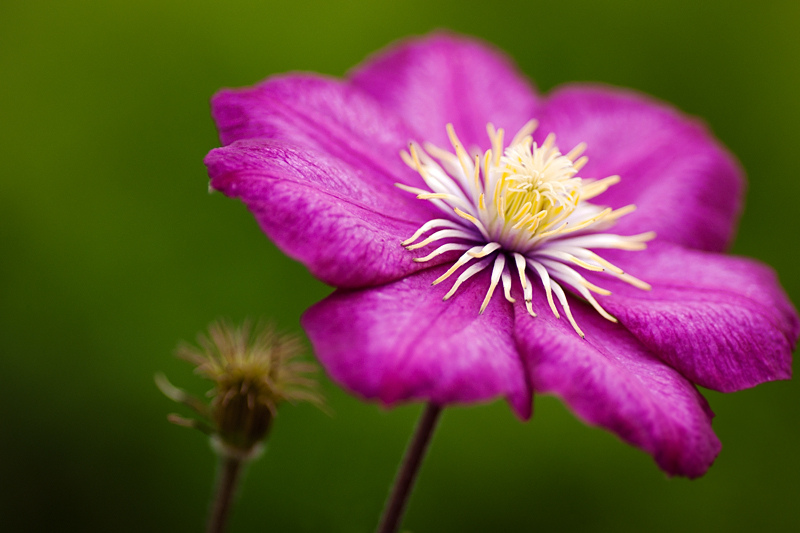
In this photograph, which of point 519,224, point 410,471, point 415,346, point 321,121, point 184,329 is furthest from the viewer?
point 184,329

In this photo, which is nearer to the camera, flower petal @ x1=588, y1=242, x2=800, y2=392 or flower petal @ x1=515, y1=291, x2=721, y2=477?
flower petal @ x1=515, y1=291, x2=721, y2=477

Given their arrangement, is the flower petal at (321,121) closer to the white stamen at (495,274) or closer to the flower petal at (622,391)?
the white stamen at (495,274)

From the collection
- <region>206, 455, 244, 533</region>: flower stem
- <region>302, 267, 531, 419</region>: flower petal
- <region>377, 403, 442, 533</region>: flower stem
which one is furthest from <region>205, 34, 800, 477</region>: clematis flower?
<region>206, 455, 244, 533</region>: flower stem

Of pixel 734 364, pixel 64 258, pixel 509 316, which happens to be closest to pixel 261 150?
pixel 509 316

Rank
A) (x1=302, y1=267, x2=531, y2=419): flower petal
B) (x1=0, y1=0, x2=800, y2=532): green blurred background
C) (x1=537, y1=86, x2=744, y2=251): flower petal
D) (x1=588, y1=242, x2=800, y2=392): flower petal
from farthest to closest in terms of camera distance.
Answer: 1. (x1=0, y1=0, x2=800, y2=532): green blurred background
2. (x1=537, y1=86, x2=744, y2=251): flower petal
3. (x1=588, y1=242, x2=800, y2=392): flower petal
4. (x1=302, y1=267, x2=531, y2=419): flower petal

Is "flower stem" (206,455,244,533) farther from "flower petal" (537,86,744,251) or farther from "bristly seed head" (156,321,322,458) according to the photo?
"flower petal" (537,86,744,251)

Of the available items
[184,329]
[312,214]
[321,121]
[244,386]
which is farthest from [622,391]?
[184,329]

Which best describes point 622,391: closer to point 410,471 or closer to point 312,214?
point 410,471
